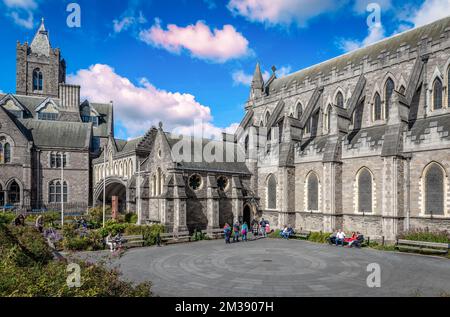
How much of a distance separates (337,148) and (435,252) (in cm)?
992

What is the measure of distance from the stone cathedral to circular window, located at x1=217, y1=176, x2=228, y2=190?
0.31ft

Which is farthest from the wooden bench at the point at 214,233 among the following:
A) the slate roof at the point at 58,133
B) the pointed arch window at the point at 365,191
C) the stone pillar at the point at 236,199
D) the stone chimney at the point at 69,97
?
the stone chimney at the point at 69,97

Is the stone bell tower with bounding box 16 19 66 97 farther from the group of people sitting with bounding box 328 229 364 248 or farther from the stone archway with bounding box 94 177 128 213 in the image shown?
the group of people sitting with bounding box 328 229 364 248

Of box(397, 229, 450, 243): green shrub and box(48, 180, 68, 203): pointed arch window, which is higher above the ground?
box(48, 180, 68, 203): pointed arch window

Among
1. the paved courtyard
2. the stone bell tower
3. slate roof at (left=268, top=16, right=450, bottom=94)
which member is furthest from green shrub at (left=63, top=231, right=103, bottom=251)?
the stone bell tower

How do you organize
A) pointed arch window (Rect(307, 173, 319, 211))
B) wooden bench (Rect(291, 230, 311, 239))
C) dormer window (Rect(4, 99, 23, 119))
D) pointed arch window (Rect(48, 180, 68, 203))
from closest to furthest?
wooden bench (Rect(291, 230, 311, 239)) → pointed arch window (Rect(307, 173, 319, 211)) → pointed arch window (Rect(48, 180, 68, 203)) → dormer window (Rect(4, 99, 23, 119))

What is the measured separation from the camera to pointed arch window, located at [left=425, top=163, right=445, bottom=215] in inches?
797

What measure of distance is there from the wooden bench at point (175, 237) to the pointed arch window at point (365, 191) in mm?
13127


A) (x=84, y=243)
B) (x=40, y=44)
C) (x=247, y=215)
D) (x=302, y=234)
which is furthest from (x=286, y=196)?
(x=40, y=44)

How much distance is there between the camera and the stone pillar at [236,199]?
29.9 metres

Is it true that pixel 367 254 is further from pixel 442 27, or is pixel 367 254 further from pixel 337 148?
pixel 442 27

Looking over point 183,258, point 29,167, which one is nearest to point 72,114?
point 29,167

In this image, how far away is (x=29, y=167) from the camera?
138ft

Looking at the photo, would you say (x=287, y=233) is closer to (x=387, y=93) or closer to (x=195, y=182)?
(x=195, y=182)
